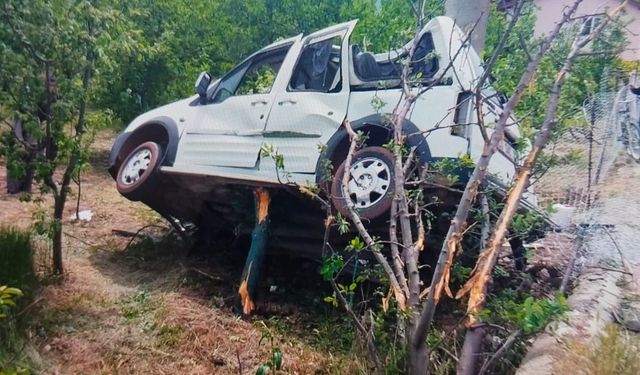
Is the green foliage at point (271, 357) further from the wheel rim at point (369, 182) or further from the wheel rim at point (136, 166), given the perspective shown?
the wheel rim at point (136, 166)

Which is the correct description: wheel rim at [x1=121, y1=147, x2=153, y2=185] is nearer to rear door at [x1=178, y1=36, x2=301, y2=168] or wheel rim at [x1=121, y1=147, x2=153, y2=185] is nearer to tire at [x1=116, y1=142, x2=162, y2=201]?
tire at [x1=116, y1=142, x2=162, y2=201]

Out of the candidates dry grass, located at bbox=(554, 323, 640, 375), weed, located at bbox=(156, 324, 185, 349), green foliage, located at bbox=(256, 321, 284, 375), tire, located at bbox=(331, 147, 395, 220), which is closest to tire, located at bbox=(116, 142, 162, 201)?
weed, located at bbox=(156, 324, 185, 349)

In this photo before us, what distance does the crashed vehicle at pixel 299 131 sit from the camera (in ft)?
13.9

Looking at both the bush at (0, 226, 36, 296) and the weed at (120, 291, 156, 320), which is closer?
the bush at (0, 226, 36, 296)

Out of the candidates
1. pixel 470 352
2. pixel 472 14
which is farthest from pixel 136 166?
pixel 472 14

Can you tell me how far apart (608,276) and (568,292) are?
13.9 inches

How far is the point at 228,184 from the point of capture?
18.0 ft

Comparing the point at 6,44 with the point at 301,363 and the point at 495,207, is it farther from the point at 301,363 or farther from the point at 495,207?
the point at 495,207

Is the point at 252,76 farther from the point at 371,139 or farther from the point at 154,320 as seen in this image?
the point at 154,320

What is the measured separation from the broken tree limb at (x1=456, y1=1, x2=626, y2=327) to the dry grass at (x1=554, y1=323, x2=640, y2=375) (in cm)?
53

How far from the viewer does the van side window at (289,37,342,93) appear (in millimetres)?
5281

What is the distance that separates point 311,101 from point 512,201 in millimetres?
2259

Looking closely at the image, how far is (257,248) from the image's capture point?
5.18m

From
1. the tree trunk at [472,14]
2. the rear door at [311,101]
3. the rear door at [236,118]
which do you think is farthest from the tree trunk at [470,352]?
the tree trunk at [472,14]
